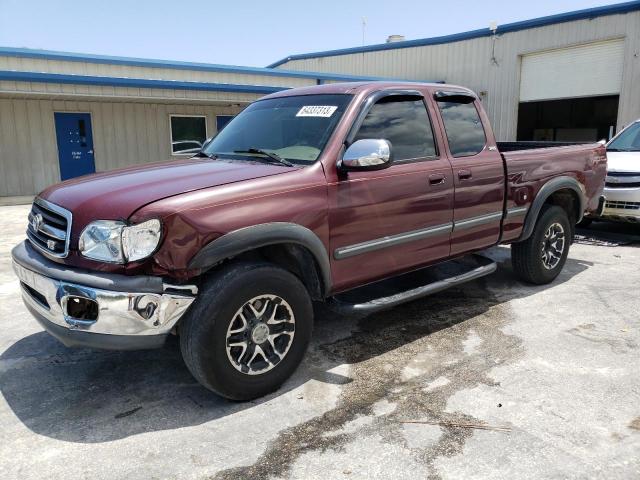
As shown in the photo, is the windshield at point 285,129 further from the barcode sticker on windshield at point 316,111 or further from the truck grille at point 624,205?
the truck grille at point 624,205

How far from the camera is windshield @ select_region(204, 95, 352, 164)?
12.2ft

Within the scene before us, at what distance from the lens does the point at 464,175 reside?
4340mm

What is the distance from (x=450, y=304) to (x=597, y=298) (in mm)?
1503

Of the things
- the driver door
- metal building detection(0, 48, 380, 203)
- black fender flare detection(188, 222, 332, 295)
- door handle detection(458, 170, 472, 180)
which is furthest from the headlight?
metal building detection(0, 48, 380, 203)

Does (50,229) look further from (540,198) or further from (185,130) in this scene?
(185,130)

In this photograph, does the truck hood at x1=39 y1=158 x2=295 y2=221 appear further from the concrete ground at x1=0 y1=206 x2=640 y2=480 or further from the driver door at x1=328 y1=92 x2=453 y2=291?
the concrete ground at x1=0 y1=206 x2=640 y2=480

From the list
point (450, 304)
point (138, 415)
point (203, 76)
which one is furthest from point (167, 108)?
point (138, 415)

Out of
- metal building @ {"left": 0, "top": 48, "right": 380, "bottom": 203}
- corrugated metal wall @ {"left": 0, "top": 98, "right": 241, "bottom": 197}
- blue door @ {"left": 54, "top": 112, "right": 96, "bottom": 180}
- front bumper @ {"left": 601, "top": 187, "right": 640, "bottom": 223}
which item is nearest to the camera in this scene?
front bumper @ {"left": 601, "top": 187, "right": 640, "bottom": 223}

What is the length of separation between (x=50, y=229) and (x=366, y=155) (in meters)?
2.04

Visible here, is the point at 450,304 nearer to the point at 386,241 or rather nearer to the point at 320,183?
the point at 386,241

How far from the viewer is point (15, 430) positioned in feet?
9.75

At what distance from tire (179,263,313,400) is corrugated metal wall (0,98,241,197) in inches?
510

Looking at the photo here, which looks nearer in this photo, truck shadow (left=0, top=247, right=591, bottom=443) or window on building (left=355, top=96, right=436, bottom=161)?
truck shadow (left=0, top=247, right=591, bottom=443)

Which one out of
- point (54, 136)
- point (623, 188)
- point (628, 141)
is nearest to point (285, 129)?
point (623, 188)
